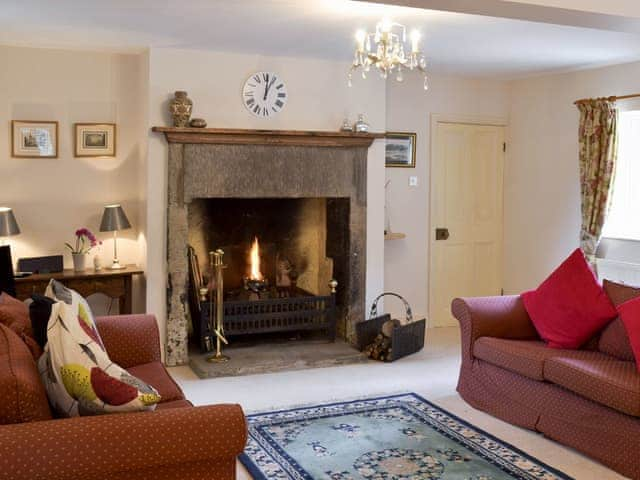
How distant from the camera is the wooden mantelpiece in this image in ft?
17.4

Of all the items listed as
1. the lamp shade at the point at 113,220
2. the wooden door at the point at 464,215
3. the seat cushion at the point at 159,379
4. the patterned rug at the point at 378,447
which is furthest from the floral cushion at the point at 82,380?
the wooden door at the point at 464,215

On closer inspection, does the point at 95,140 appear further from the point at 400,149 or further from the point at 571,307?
the point at 571,307

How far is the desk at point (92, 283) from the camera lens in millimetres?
5035

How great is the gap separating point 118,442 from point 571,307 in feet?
9.44

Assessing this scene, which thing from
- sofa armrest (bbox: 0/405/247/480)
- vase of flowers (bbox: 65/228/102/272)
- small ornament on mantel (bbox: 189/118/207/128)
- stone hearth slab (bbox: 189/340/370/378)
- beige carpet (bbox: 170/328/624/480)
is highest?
small ornament on mantel (bbox: 189/118/207/128)

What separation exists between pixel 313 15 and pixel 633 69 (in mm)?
2834

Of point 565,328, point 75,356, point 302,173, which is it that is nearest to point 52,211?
point 302,173

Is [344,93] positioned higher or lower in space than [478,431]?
higher

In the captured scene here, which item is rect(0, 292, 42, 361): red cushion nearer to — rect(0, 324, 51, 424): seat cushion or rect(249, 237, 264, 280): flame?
rect(0, 324, 51, 424): seat cushion

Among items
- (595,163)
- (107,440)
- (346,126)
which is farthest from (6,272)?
(595,163)

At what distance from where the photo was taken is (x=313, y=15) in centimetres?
426

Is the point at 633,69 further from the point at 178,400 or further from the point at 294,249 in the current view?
the point at 178,400

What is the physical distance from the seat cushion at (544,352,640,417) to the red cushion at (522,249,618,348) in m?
0.18

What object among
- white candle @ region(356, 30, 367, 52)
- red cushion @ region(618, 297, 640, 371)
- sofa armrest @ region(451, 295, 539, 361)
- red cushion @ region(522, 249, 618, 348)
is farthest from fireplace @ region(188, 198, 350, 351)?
red cushion @ region(618, 297, 640, 371)
